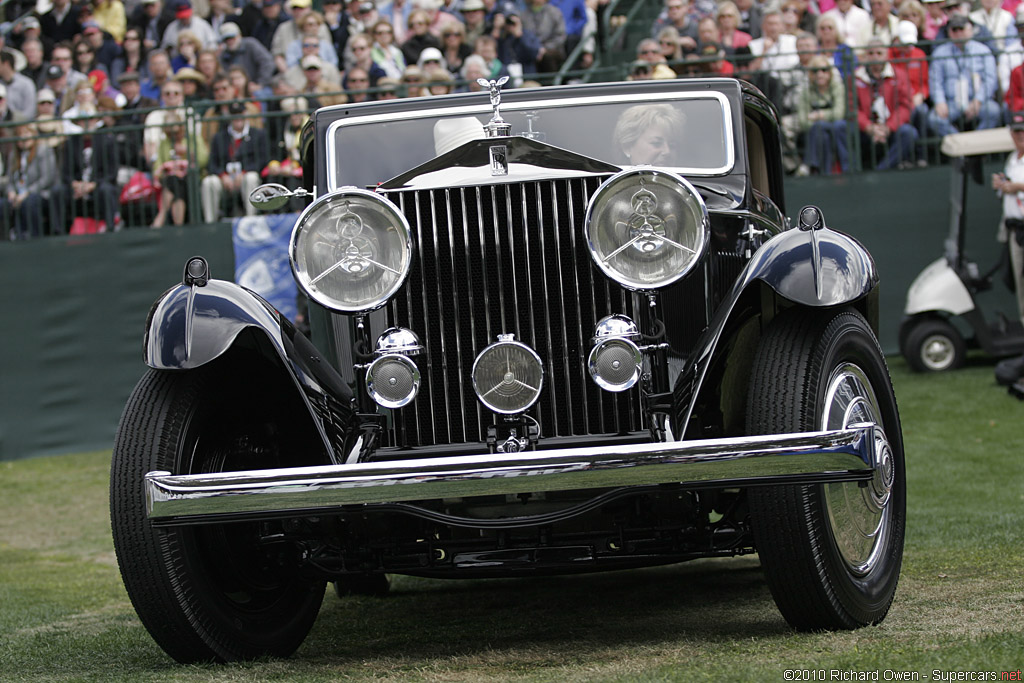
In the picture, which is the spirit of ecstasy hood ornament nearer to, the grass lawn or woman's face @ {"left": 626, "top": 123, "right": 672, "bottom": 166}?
woman's face @ {"left": 626, "top": 123, "right": 672, "bottom": 166}

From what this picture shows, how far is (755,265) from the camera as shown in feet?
12.4

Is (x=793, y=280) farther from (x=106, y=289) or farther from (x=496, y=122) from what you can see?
(x=106, y=289)

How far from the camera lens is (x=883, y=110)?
1112 cm

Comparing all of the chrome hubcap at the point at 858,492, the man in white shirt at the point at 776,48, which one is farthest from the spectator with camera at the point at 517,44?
the chrome hubcap at the point at 858,492

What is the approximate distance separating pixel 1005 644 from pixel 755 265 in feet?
3.97

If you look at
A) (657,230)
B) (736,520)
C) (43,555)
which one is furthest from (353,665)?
(43,555)

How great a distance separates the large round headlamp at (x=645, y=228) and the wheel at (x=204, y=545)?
3.95 ft

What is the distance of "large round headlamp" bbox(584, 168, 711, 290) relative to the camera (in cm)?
377

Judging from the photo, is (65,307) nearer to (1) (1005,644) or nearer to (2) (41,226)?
(2) (41,226)

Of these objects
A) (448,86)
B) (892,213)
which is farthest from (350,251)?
(892,213)

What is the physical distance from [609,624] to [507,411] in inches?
35.6

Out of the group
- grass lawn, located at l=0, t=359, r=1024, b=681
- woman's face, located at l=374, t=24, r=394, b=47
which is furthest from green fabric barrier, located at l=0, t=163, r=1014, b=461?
grass lawn, located at l=0, t=359, r=1024, b=681

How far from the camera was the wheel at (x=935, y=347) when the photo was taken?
10633 mm

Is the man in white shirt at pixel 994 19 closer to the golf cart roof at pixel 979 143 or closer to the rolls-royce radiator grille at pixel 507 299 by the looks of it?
the golf cart roof at pixel 979 143
